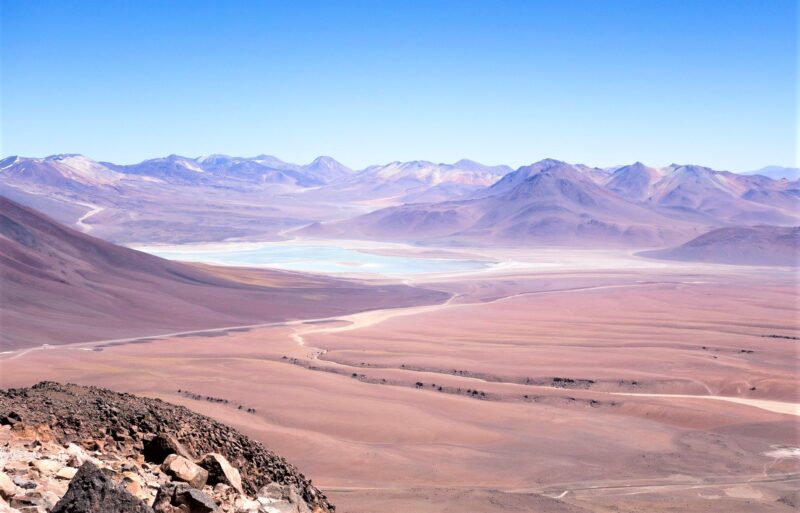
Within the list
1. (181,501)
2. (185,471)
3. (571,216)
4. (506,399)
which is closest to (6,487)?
(181,501)

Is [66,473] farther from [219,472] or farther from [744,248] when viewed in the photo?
[744,248]

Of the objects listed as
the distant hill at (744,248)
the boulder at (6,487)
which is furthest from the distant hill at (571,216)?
the boulder at (6,487)

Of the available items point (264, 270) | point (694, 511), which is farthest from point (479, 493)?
point (264, 270)

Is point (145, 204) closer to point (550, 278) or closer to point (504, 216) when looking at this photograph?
point (504, 216)

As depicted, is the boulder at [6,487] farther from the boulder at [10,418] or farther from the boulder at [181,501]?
the boulder at [10,418]

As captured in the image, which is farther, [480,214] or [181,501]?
[480,214]

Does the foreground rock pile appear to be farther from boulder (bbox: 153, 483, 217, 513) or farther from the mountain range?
the mountain range

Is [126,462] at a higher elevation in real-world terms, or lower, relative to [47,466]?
lower
